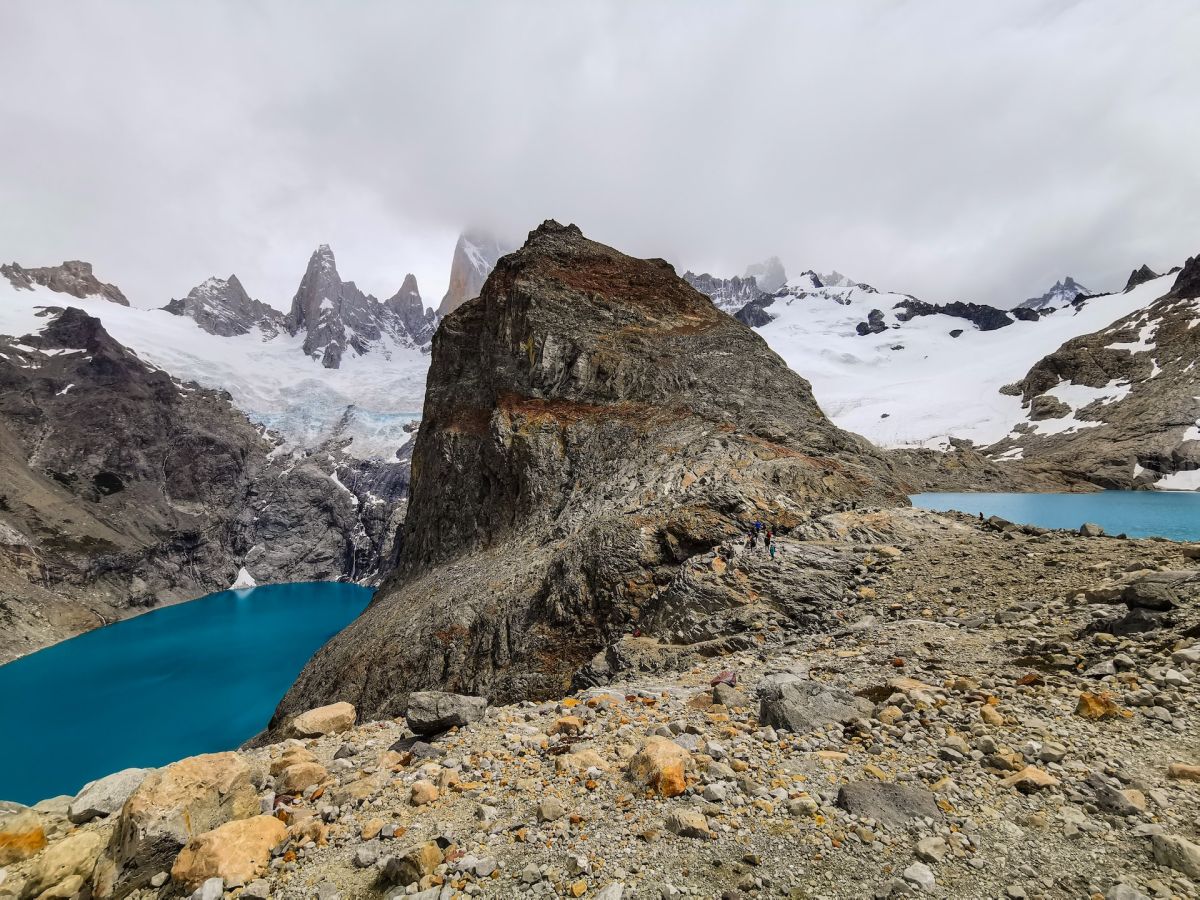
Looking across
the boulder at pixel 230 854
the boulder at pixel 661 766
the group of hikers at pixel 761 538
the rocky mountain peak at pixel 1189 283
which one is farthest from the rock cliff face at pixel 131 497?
the rocky mountain peak at pixel 1189 283

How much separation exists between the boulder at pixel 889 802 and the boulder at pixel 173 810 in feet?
24.4

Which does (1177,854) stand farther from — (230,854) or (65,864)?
(65,864)

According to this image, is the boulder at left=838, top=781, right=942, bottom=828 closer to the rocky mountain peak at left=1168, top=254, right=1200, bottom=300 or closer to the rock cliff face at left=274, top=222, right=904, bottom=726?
the rock cliff face at left=274, top=222, right=904, bottom=726

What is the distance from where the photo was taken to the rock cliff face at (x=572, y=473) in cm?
2042

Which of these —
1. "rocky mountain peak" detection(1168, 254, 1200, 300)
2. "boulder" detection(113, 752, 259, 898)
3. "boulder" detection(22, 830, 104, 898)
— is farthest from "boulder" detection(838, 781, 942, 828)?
"rocky mountain peak" detection(1168, 254, 1200, 300)

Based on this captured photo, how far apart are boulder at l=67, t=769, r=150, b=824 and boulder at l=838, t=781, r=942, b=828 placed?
356 inches

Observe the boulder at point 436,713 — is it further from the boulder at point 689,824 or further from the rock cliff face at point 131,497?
the rock cliff face at point 131,497

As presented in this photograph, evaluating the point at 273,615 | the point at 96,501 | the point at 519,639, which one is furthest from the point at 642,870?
the point at 96,501

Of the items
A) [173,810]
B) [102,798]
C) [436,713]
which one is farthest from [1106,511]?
[102,798]

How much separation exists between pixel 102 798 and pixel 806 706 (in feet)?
32.7

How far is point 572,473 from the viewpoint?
30.4m

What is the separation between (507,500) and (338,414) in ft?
555

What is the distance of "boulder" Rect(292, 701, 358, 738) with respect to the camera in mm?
10117

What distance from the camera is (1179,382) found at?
125m
